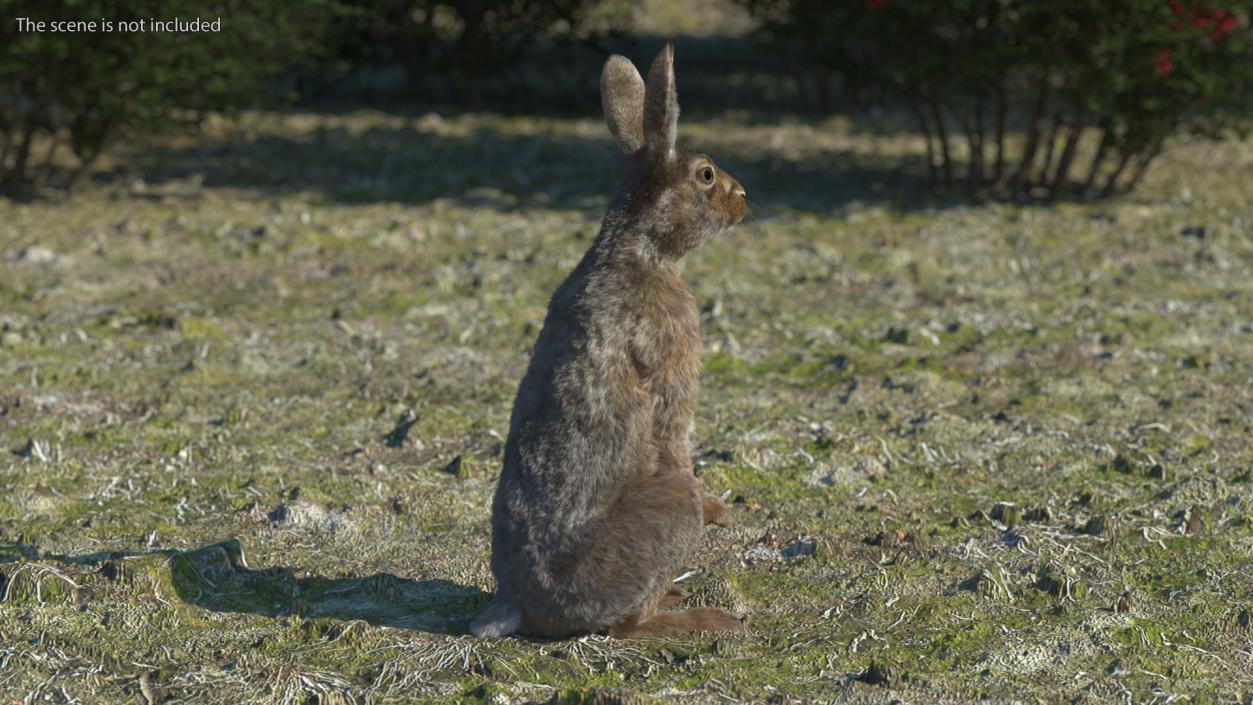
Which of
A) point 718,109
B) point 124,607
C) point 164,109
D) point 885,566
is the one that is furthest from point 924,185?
point 124,607

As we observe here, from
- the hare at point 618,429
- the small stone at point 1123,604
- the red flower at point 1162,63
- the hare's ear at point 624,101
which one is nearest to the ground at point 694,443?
the small stone at point 1123,604

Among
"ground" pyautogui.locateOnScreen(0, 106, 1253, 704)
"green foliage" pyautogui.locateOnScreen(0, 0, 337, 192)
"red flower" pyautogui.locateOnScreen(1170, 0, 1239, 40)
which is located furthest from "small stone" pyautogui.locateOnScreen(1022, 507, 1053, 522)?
"green foliage" pyautogui.locateOnScreen(0, 0, 337, 192)

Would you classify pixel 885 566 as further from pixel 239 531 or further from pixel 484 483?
pixel 239 531

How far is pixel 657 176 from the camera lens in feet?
20.5

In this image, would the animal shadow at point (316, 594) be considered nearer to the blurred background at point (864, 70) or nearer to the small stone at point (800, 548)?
the small stone at point (800, 548)

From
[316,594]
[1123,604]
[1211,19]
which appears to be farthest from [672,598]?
[1211,19]

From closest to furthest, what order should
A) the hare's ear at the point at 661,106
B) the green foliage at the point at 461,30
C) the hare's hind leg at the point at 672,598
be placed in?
the hare's ear at the point at 661,106 → the hare's hind leg at the point at 672,598 → the green foliage at the point at 461,30

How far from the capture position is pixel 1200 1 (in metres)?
15.2

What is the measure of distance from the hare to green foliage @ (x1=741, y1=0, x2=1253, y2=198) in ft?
32.9

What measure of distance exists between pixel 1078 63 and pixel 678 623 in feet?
37.7

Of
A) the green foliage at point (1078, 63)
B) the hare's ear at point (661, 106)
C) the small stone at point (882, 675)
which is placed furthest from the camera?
the green foliage at point (1078, 63)

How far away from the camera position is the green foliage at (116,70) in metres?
15.5

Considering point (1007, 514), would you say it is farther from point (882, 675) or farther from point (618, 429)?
point (618, 429)

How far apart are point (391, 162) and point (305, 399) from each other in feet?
32.4
